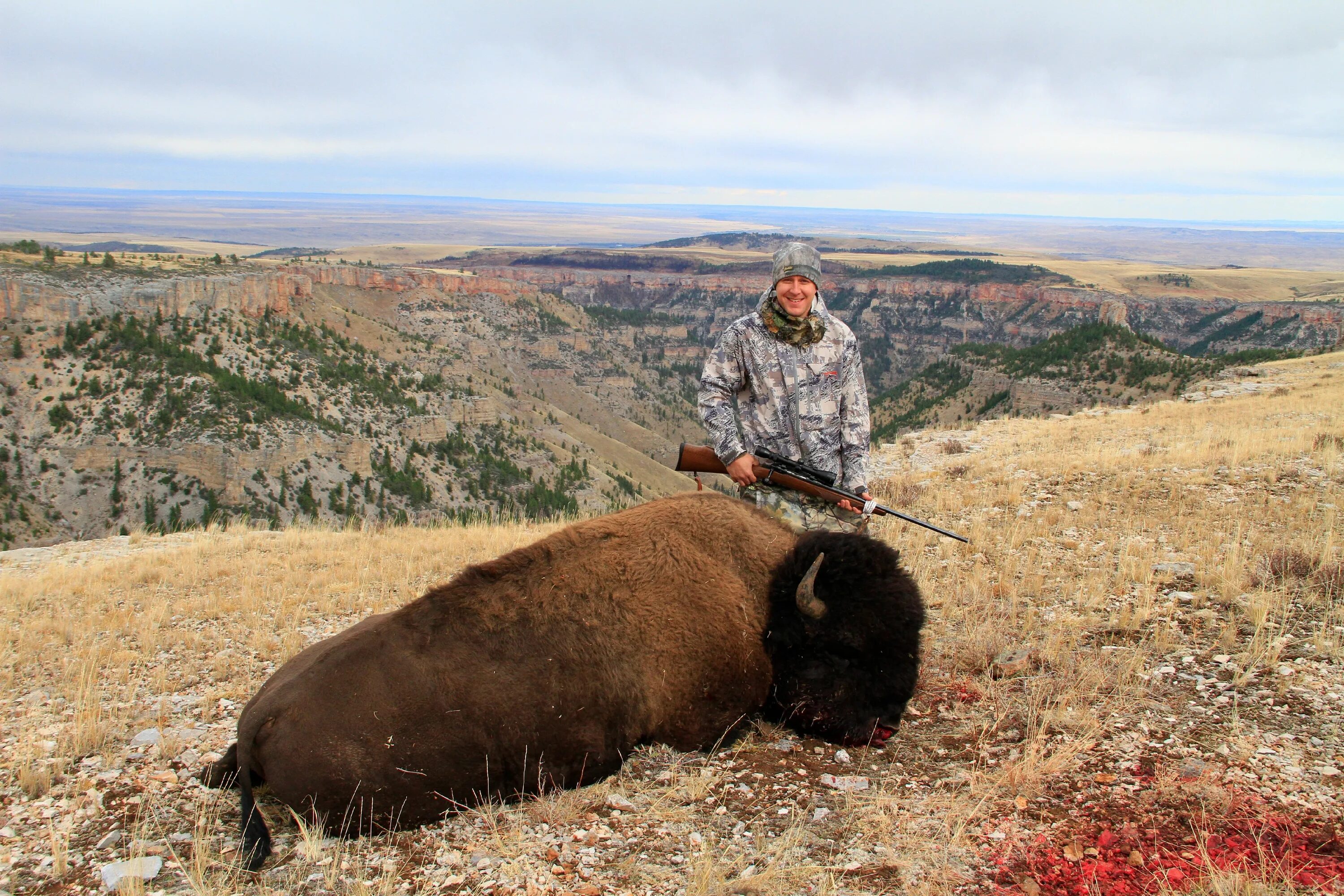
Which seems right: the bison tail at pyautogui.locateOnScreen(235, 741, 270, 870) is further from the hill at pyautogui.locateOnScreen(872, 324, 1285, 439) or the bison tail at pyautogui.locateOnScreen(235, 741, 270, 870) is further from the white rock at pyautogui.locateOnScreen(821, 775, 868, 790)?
the hill at pyautogui.locateOnScreen(872, 324, 1285, 439)

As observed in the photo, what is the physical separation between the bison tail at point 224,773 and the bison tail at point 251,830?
32 centimetres

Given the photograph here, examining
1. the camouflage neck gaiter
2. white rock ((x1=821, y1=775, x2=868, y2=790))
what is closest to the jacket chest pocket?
the camouflage neck gaiter

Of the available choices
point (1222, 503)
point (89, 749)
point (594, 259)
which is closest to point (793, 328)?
point (89, 749)

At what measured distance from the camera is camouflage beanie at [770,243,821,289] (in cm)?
450

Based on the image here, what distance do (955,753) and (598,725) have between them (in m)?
1.58

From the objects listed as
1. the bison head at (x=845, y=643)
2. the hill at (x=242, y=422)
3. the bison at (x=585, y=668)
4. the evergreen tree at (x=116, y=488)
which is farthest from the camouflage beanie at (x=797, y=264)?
the evergreen tree at (x=116, y=488)

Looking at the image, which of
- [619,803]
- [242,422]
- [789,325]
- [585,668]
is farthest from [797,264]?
[242,422]

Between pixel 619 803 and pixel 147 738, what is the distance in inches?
95.4

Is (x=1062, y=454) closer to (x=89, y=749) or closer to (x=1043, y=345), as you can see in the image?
(x=89, y=749)

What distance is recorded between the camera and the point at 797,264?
4504mm

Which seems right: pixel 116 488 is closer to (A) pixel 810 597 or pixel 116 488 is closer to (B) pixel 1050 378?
(A) pixel 810 597

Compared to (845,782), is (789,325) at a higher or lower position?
higher

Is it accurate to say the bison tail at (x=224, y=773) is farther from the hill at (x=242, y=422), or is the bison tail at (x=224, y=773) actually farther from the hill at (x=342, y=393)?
the hill at (x=242, y=422)

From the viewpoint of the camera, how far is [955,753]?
3492 mm
